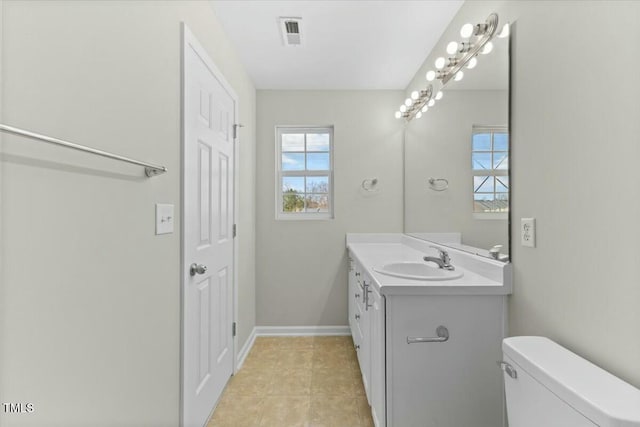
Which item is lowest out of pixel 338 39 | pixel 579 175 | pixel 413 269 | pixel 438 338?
pixel 438 338

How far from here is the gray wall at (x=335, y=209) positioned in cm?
319

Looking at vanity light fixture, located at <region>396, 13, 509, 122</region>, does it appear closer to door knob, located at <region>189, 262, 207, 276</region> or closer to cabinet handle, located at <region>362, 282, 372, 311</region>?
cabinet handle, located at <region>362, 282, 372, 311</region>

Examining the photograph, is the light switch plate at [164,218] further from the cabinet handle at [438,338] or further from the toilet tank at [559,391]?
the toilet tank at [559,391]

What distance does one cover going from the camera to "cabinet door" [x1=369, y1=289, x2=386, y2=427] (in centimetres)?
147

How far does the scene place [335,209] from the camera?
10.5 feet

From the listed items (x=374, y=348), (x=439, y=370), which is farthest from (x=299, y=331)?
(x=439, y=370)

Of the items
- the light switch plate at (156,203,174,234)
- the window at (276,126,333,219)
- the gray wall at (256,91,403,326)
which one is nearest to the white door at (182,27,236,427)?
the light switch plate at (156,203,174,234)

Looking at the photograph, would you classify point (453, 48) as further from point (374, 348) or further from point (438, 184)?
point (374, 348)

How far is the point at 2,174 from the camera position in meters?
0.67

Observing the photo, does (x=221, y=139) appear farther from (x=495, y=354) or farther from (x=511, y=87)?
(x=495, y=354)

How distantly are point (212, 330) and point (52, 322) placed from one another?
1.25 meters

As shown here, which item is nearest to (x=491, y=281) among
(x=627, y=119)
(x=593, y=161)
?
(x=593, y=161)

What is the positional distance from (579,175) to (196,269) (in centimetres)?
161

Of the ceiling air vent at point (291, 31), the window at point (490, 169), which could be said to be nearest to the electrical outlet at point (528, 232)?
the window at point (490, 169)
